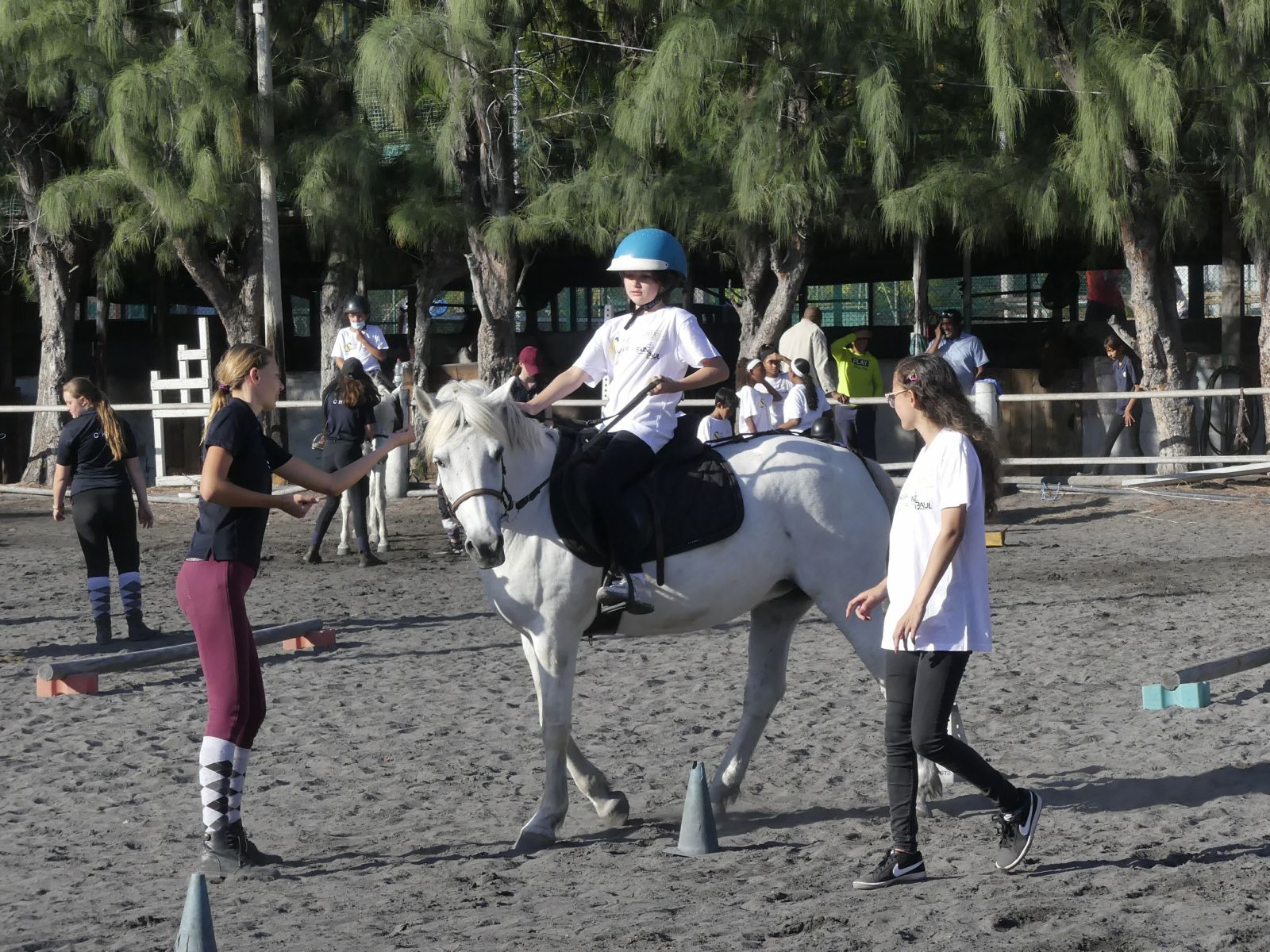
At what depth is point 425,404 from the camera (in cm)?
534

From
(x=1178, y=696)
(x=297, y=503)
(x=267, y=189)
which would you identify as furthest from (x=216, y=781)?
(x=267, y=189)

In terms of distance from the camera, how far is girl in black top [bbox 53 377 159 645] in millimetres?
9758

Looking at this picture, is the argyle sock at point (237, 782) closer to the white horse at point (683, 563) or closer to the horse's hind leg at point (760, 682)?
the white horse at point (683, 563)

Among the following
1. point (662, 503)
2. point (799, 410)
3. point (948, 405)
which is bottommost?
point (662, 503)

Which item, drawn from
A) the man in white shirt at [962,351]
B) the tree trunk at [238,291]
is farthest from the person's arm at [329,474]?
the tree trunk at [238,291]

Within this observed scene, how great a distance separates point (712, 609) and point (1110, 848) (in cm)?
170

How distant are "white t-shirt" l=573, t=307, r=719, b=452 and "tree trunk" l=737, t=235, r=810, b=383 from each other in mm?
12963

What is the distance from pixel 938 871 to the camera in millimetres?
4805

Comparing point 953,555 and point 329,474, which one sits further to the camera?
point 329,474

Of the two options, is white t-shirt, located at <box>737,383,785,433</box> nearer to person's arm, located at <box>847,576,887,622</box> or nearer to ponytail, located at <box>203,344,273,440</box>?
ponytail, located at <box>203,344,273,440</box>

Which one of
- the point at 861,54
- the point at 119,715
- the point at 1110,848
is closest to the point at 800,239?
the point at 861,54

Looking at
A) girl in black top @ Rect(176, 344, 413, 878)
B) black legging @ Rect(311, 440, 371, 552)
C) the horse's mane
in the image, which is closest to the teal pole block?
the horse's mane

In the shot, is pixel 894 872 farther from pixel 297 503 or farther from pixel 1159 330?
pixel 1159 330

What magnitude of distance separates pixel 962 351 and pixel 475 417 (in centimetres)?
1211
